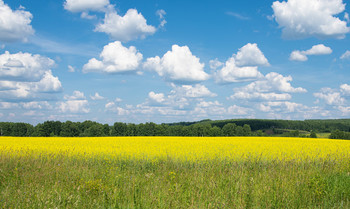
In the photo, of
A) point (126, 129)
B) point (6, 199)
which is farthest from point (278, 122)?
point (6, 199)

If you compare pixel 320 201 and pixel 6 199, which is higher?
pixel 6 199

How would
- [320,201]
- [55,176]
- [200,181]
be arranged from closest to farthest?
1. [320,201]
2. [200,181]
3. [55,176]

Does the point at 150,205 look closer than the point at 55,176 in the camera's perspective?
Yes

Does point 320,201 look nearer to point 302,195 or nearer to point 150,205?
point 302,195

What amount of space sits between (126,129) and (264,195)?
71.3 m

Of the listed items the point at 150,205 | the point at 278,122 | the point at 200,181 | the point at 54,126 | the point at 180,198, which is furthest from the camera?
the point at 278,122

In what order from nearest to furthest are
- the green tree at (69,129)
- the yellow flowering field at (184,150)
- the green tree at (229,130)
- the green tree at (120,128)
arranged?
1. the yellow flowering field at (184,150)
2. the green tree at (69,129)
3. the green tree at (120,128)
4. the green tree at (229,130)

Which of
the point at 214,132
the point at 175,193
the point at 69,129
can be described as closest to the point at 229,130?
the point at 214,132

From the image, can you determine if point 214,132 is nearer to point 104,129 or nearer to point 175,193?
point 104,129

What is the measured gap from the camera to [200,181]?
24.5 feet

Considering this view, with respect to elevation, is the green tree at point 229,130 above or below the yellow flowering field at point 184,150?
below

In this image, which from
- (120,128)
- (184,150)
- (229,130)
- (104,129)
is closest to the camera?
(184,150)

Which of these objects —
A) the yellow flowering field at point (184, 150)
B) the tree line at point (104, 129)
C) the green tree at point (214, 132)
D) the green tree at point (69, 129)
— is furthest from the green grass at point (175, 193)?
the green tree at point (214, 132)

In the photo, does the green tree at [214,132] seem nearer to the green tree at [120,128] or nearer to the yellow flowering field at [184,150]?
the green tree at [120,128]
